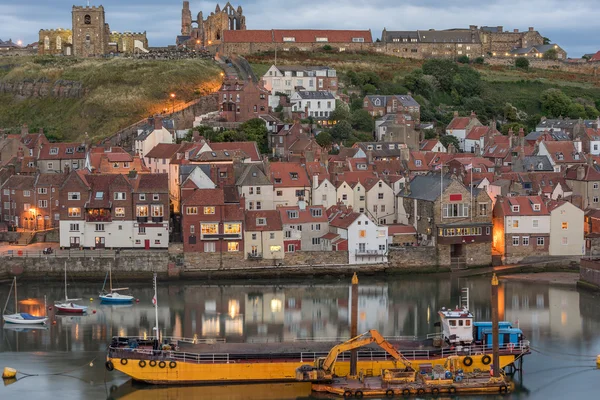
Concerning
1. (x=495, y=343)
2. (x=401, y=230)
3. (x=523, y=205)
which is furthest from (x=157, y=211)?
(x=495, y=343)

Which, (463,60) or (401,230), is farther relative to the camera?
(463,60)

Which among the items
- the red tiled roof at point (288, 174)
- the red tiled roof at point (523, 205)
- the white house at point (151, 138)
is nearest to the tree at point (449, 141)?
the red tiled roof at point (288, 174)

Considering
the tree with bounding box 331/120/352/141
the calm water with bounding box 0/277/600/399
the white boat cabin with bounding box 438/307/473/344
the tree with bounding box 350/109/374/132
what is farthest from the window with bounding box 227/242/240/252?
the tree with bounding box 350/109/374/132

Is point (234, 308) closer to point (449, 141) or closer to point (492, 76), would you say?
point (449, 141)

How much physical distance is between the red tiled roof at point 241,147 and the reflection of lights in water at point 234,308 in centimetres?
1753

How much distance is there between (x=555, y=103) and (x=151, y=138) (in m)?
40.7

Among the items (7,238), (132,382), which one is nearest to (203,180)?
(7,238)

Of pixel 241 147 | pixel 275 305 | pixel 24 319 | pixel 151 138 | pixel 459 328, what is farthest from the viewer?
pixel 151 138

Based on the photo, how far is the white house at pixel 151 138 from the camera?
231 ft

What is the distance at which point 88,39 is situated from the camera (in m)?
102

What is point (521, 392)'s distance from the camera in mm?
36750

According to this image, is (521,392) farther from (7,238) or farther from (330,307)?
(7,238)

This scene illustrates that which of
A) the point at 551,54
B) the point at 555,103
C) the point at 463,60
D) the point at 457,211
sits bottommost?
the point at 457,211

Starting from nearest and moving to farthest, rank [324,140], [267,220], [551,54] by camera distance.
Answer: [267,220], [324,140], [551,54]
